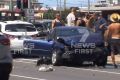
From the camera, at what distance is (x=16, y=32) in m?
23.0

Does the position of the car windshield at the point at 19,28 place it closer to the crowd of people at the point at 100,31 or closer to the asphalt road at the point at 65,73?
the crowd of people at the point at 100,31

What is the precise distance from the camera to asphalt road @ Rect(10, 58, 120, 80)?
15.0 meters

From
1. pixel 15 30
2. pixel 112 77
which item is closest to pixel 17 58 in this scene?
pixel 15 30

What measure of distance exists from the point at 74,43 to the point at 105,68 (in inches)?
54.4

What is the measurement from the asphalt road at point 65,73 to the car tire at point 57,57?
22 cm

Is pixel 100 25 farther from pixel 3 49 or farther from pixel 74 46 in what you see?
pixel 3 49

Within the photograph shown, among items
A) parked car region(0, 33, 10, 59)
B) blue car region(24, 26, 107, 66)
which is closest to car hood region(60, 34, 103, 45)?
blue car region(24, 26, 107, 66)

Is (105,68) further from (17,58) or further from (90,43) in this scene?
(17,58)

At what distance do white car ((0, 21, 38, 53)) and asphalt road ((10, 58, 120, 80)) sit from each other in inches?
150

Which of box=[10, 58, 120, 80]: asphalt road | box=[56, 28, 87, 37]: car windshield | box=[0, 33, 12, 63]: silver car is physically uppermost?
box=[0, 33, 12, 63]: silver car

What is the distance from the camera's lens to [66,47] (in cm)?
1834

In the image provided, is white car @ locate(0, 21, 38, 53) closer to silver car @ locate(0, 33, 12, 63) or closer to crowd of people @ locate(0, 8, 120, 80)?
crowd of people @ locate(0, 8, 120, 80)

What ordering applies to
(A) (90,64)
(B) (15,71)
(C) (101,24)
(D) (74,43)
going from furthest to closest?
(C) (101,24) < (A) (90,64) < (D) (74,43) < (B) (15,71)

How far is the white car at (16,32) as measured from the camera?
74.6ft
